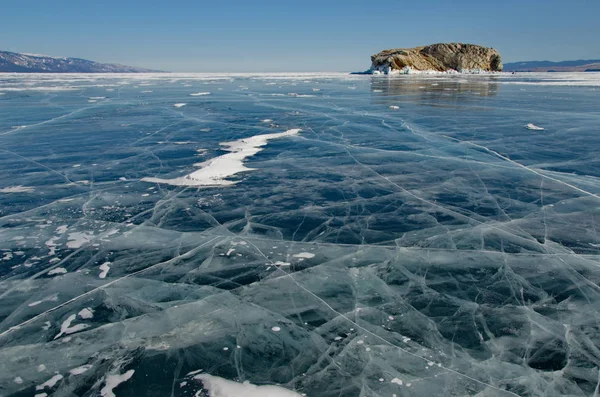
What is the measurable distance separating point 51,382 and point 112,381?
0.41 meters

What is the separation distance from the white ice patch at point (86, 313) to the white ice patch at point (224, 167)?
11.8 feet

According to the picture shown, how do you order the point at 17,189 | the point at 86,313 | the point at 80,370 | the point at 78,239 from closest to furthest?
the point at 80,370 < the point at 86,313 < the point at 78,239 < the point at 17,189

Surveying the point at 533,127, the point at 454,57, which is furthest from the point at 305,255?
the point at 454,57

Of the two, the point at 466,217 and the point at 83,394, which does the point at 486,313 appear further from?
the point at 83,394

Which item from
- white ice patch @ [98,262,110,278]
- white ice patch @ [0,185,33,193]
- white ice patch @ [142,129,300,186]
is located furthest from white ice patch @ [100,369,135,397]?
white ice patch @ [0,185,33,193]

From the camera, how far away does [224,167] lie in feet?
25.3

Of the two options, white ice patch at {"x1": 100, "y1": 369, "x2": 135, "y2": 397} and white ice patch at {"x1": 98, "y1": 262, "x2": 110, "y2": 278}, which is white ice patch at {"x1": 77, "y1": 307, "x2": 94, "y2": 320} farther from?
white ice patch at {"x1": 100, "y1": 369, "x2": 135, "y2": 397}

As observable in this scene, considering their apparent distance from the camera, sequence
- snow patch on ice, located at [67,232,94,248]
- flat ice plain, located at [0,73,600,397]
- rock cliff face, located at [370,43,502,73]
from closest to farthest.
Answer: flat ice plain, located at [0,73,600,397] → snow patch on ice, located at [67,232,94,248] → rock cliff face, located at [370,43,502,73]

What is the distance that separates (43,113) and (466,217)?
58.0 feet

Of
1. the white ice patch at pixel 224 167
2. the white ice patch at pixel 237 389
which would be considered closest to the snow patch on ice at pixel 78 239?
the white ice patch at pixel 224 167

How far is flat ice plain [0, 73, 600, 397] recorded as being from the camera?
260cm

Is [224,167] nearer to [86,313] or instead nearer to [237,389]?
[86,313]

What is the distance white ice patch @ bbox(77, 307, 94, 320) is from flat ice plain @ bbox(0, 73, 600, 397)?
3 centimetres

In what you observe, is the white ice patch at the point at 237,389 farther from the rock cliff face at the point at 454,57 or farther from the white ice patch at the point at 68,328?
the rock cliff face at the point at 454,57
